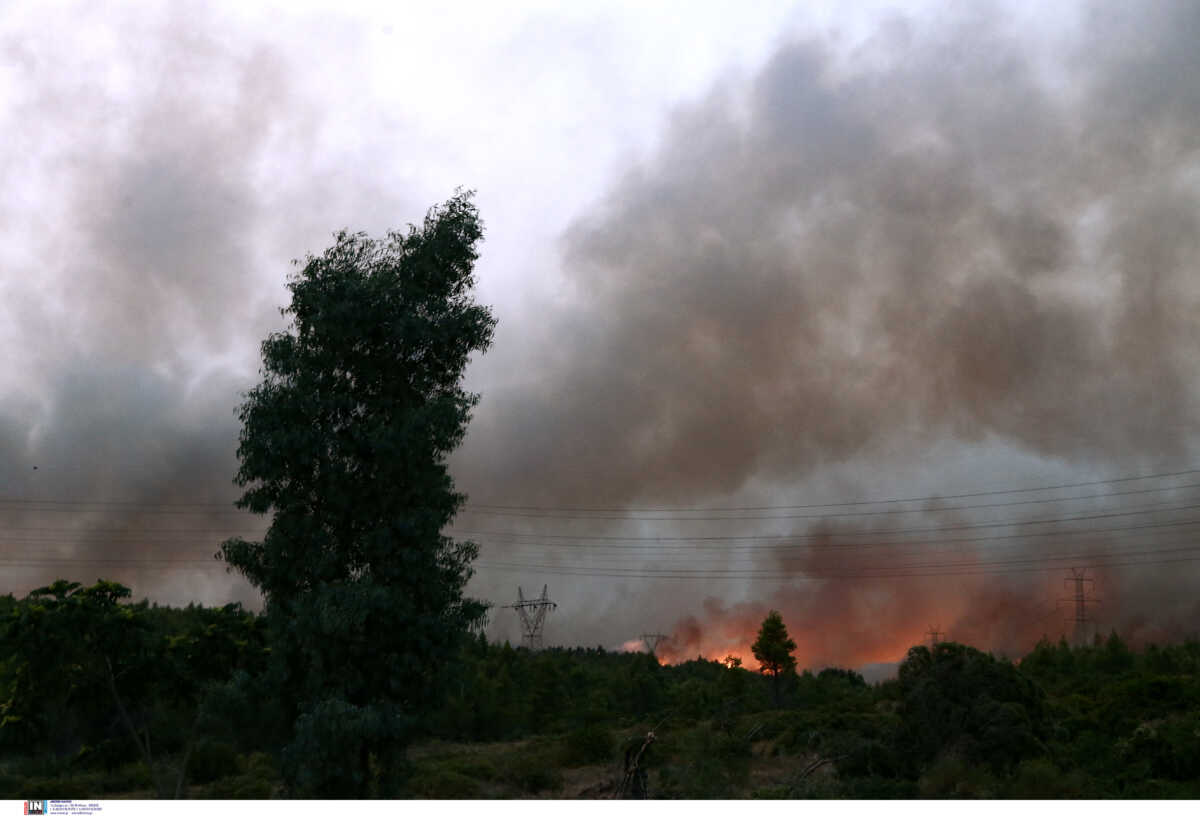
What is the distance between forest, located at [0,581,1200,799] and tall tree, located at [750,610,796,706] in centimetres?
1690

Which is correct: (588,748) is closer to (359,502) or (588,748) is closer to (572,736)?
(572,736)

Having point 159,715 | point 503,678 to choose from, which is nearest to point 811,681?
point 503,678

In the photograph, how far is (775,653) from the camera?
215ft

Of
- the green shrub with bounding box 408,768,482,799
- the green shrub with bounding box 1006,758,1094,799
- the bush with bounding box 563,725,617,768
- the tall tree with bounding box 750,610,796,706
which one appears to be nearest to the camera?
Answer: the green shrub with bounding box 1006,758,1094,799

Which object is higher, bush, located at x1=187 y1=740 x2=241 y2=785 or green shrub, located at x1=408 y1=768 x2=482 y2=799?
bush, located at x1=187 y1=740 x2=241 y2=785

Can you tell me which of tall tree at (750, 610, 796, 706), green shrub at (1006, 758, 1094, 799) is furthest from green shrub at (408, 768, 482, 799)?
tall tree at (750, 610, 796, 706)

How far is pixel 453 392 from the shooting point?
23656mm

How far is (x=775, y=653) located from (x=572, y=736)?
28803 millimetres

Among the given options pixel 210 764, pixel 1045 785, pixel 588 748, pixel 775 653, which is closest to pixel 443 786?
pixel 588 748

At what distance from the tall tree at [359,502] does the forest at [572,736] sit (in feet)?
2.84

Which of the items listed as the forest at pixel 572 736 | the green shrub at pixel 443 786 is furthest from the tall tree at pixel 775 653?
the green shrub at pixel 443 786

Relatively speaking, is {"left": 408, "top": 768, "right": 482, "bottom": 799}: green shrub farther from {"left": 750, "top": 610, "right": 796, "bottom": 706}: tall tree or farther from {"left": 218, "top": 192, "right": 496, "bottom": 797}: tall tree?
{"left": 750, "top": 610, "right": 796, "bottom": 706}: tall tree

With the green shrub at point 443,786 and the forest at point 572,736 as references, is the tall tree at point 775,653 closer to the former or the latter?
the forest at point 572,736

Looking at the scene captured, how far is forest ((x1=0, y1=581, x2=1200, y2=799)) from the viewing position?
75.1 feet
